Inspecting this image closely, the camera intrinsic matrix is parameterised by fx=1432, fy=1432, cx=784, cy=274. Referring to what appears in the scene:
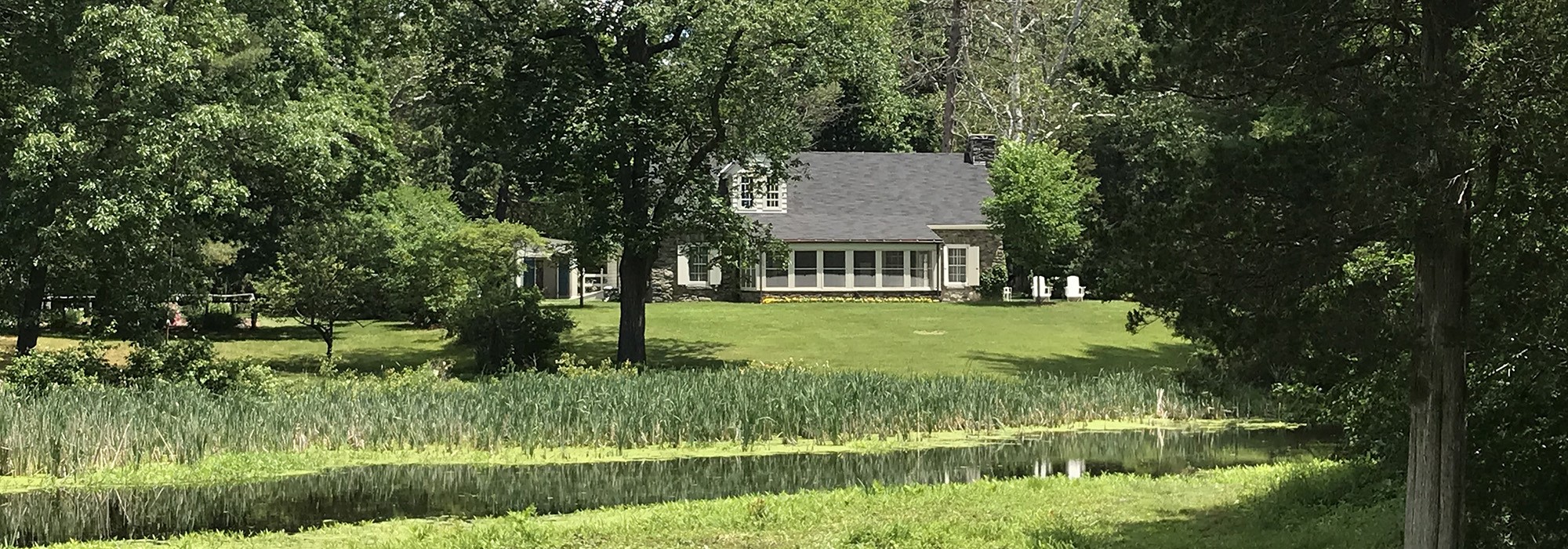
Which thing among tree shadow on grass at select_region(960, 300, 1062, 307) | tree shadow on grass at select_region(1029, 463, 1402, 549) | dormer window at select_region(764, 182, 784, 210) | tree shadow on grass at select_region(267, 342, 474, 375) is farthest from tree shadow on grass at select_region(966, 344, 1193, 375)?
dormer window at select_region(764, 182, 784, 210)

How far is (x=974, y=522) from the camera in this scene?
12781mm

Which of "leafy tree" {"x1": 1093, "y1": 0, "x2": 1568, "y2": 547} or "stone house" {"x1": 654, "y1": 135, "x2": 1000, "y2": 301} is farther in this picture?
"stone house" {"x1": 654, "y1": 135, "x2": 1000, "y2": 301}

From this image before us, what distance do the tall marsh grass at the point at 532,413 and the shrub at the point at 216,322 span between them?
14654 millimetres

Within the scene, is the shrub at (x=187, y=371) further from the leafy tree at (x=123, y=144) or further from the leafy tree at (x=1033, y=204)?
the leafy tree at (x=1033, y=204)

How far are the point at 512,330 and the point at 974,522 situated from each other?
63.4ft

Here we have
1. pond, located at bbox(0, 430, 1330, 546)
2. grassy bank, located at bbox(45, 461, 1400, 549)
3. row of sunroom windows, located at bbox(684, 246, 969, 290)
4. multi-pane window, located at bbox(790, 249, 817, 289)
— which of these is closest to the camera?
grassy bank, located at bbox(45, 461, 1400, 549)

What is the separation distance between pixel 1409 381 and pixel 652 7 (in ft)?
69.8

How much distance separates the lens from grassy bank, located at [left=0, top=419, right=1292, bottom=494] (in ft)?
55.3

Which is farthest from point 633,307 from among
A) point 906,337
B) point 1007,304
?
point 1007,304

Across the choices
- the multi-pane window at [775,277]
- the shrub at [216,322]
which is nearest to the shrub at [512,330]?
the shrub at [216,322]

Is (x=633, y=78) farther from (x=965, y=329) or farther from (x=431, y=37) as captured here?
(x=965, y=329)

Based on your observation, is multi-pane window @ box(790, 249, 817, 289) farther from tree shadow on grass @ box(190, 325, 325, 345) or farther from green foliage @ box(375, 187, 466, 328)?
tree shadow on grass @ box(190, 325, 325, 345)

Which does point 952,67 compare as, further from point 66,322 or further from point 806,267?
point 66,322

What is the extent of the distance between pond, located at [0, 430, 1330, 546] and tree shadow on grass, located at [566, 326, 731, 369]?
1148 centimetres
